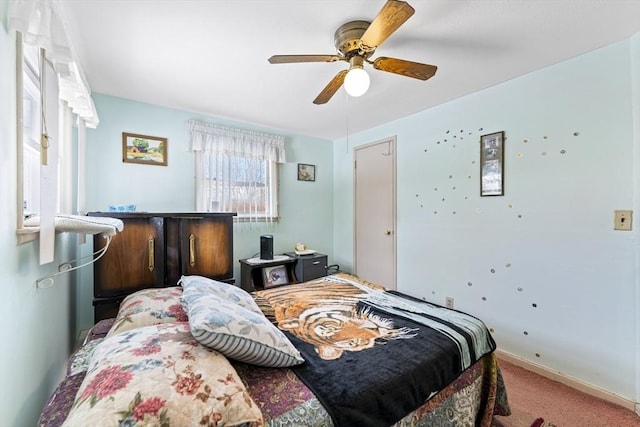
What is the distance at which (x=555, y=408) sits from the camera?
1826mm

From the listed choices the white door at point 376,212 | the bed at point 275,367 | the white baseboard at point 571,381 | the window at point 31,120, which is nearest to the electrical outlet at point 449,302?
the white baseboard at point 571,381

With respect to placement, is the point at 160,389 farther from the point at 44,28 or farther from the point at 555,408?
the point at 555,408

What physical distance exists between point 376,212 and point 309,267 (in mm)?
1149

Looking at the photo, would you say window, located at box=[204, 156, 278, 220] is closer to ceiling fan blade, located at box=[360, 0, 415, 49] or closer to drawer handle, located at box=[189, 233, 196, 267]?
drawer handle, located at box=[189, 233, 196, 267]

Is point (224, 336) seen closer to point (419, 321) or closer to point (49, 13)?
point (419, 321)

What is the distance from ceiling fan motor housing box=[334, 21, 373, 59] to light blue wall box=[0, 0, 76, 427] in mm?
1487

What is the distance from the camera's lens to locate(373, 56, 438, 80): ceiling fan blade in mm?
1718

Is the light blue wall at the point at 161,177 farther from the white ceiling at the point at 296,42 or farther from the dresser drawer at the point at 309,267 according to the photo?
the dresser drawer at the point at 309,267

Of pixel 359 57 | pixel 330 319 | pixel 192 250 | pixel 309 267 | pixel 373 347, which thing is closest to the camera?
pixel 373 347

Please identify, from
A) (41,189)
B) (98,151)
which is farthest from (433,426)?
(98,151)

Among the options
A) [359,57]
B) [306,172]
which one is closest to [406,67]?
[359,57]

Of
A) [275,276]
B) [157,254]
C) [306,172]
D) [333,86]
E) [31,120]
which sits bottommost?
[275,276]

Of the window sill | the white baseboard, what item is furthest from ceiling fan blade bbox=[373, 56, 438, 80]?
the white baseboard

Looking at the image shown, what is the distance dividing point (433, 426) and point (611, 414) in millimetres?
1540
